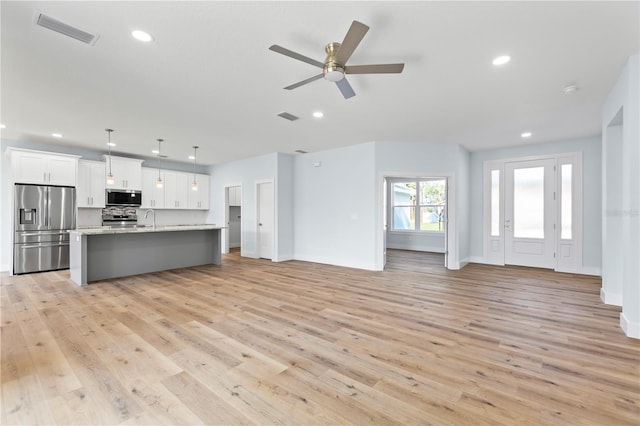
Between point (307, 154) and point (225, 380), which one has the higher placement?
point (307, 154)

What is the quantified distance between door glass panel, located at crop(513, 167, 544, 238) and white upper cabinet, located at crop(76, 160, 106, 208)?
976 centimetres

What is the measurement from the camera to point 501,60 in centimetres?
285

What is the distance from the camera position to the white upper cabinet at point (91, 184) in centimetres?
656

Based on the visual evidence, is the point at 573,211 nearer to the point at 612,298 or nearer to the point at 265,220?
the point at 612,298

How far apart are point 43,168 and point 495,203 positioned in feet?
32.8

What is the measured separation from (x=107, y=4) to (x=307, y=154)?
5.38 metres

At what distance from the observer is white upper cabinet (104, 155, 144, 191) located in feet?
23.3

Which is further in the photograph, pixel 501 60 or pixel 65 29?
pixel 501 60

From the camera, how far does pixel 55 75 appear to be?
318cm

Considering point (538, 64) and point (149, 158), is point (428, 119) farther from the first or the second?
point (149, 158)

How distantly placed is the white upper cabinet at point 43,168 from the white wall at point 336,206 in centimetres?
503

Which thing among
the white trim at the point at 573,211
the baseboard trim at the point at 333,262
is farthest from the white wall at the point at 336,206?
the white trim at the point at 573,211

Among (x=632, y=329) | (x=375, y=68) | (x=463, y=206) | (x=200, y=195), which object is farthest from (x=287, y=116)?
(x=200, y=195)

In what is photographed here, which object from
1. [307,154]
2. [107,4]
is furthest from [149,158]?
[107,4]
